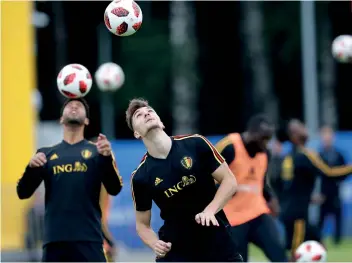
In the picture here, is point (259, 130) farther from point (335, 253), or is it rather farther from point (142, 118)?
point (335, 253)

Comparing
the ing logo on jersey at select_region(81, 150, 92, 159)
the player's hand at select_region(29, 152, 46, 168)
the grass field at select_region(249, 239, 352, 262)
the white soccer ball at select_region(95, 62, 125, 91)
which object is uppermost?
the white soccer ball at select_region(95, 62, 125, 91)

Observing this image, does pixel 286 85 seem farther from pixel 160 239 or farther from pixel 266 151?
pixel 160 239

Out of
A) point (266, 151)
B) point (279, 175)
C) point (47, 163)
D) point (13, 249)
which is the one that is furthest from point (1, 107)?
point (47, 163)

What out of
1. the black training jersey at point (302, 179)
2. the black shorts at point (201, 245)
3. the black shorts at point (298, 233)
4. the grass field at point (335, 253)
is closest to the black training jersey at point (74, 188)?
the black shorts at point (201, 245)

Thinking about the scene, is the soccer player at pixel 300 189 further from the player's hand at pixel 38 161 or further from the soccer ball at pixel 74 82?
the player's hand at pixel 38 161

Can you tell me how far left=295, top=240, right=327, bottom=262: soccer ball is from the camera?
38.4ft

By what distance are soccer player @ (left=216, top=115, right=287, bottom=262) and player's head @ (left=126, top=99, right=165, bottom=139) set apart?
287 centimetres

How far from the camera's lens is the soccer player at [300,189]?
43.2ft

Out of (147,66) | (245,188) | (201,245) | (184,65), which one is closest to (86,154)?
(201,245)

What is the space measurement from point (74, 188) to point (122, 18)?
170 centimetres

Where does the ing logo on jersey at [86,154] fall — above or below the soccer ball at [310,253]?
above

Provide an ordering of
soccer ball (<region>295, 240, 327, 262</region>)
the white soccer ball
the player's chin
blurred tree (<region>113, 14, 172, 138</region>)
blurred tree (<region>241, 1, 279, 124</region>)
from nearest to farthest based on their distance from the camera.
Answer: the player's chin, soccer ball (<region>295, 240, 327, 262</region>), the white soccer ball, blurred tree (<region>241, 1, 279, 124</region>), blurred tree (<region>113, 14, 172, 138</region>)

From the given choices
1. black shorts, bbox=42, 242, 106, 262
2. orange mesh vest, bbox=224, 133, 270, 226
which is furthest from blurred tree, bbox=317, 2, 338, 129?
black shorts, bbox=42, 242, 106, 262

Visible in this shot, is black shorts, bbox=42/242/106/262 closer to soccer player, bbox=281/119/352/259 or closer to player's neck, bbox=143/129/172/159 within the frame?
player's neck, bbox=143/129/172/159
